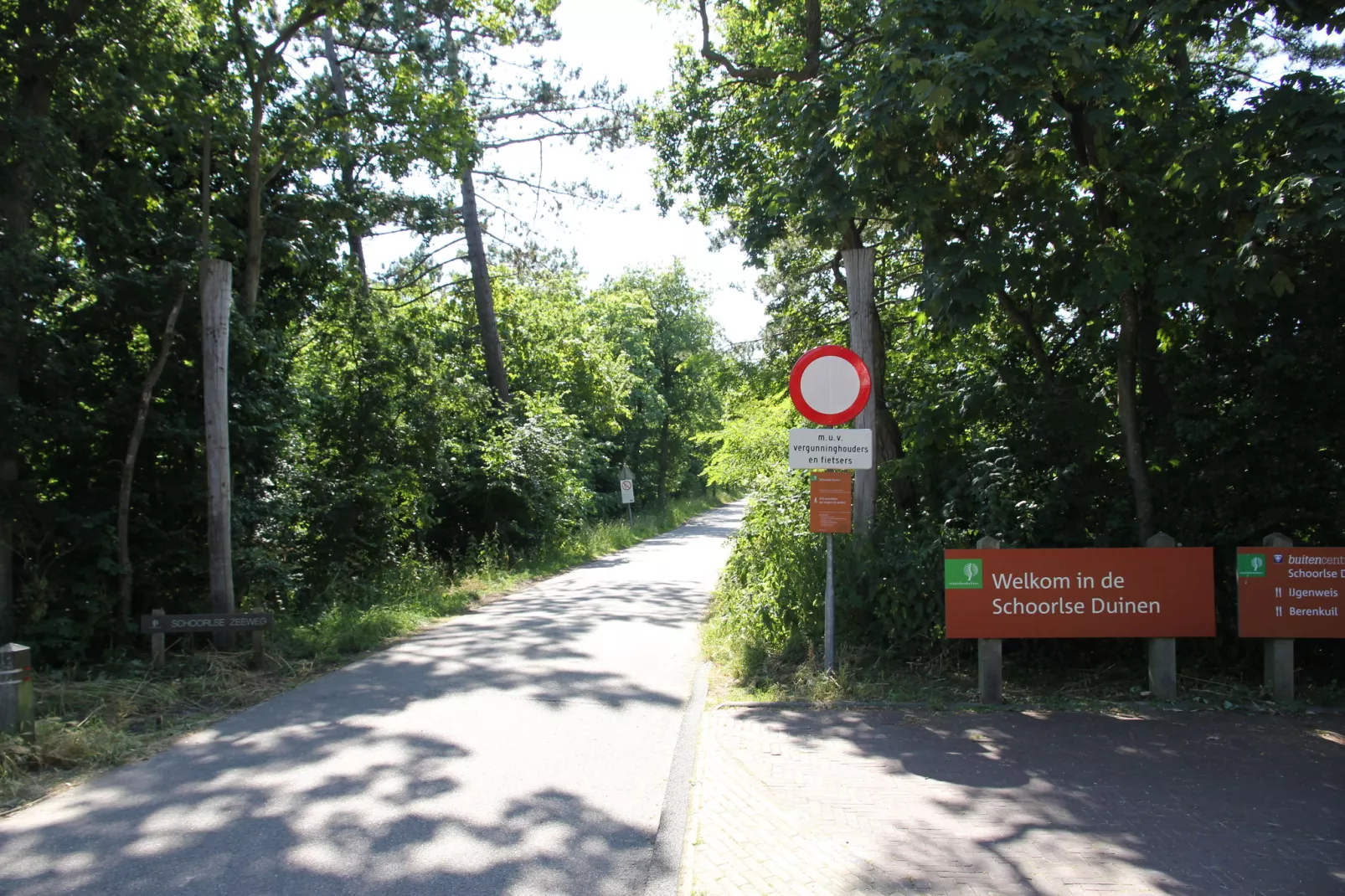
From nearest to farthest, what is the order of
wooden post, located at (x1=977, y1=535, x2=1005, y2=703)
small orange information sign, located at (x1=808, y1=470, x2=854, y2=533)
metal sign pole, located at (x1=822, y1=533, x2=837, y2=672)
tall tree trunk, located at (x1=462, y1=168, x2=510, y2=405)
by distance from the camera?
wooden post, located at (x1=977, y1=535, x2=1005, y2=703) → metal sign pole, located at (x1=822, y1=533, x2=837, y2=672) → small orange information sign, located at (x1=808, y1=470, x2=854, y2=533) → tall tree trunk, located at (x1=462, y1=168, x2=510, y2=405)

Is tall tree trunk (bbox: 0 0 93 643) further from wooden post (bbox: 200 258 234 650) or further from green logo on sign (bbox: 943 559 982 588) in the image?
green logo on sign (bbox: 943 559 982 588)

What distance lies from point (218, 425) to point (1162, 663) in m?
8.96

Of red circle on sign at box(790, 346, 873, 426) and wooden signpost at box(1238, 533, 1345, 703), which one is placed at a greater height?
red circle on sign at box(790, 346, 873, 426)

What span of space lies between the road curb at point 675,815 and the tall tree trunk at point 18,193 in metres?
6.76

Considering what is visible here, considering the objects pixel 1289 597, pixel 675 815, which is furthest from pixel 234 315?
pixel 1289 597

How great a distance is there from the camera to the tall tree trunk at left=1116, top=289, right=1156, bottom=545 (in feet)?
26.2

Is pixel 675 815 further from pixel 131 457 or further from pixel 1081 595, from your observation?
pixel 131 457

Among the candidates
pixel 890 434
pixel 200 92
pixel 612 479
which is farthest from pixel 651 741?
pixel 612 479

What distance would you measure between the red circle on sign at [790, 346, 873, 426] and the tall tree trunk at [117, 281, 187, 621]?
6.37 m

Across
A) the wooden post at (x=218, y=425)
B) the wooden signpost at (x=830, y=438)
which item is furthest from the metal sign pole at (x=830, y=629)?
the wooden post at (x=218, y=425)

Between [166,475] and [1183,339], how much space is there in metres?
10.4

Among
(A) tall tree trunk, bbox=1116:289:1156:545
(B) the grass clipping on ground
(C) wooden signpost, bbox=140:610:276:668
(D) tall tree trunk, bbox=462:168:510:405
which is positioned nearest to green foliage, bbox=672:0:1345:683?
(A) tall tree trunk, bbox=1116:289:1156:545

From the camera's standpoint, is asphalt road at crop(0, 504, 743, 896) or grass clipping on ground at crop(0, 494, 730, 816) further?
grass clipping on ground at crop(0, 494, 730, 816)

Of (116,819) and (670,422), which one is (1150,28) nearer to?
(116,819)
